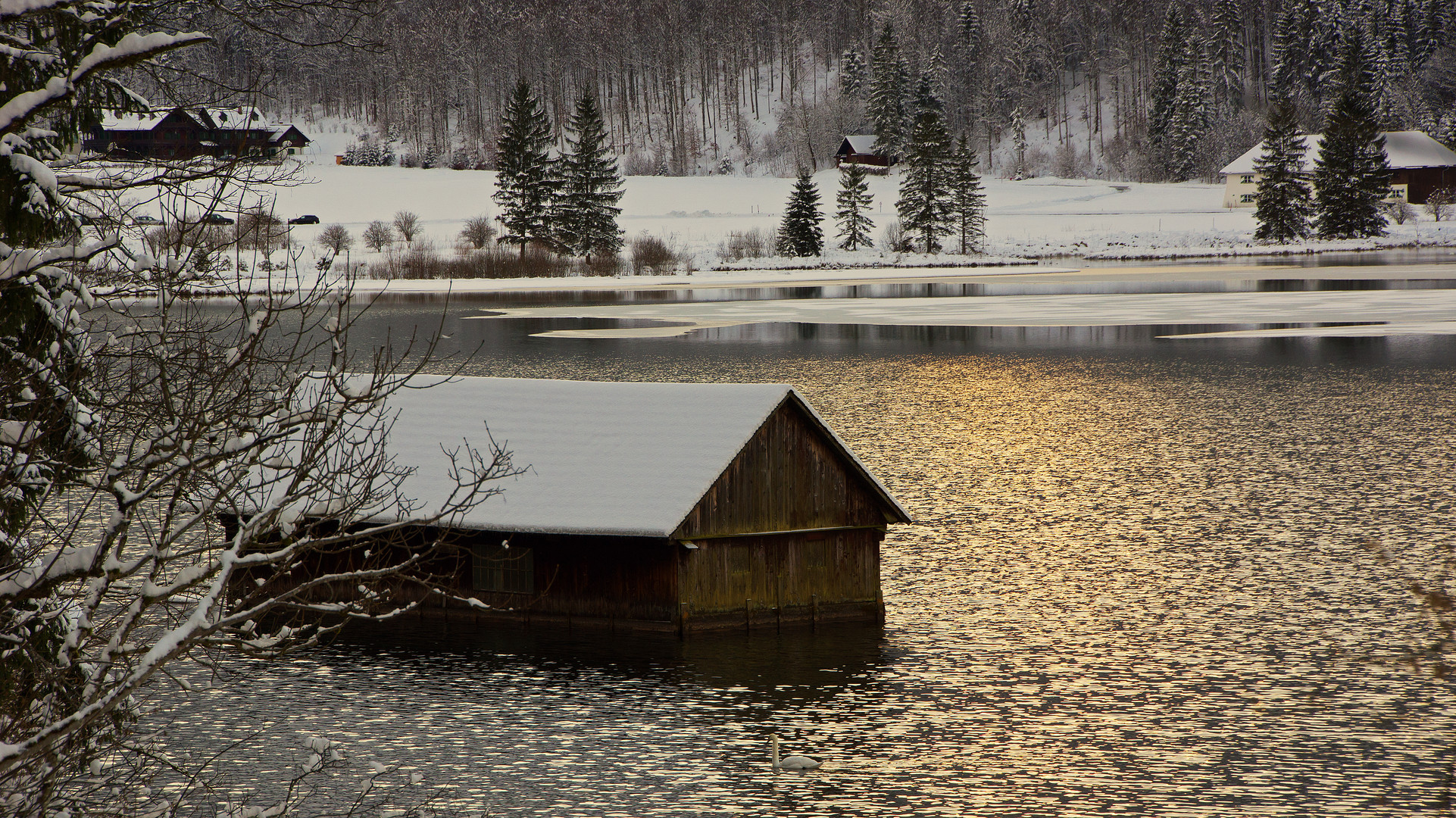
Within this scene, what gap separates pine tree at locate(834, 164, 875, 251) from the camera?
123 m

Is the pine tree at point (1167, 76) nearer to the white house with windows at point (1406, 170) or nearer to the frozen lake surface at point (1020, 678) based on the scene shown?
the white house with windows at point (1406, 170)

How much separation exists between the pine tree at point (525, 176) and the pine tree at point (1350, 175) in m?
68.9

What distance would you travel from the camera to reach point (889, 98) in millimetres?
169375

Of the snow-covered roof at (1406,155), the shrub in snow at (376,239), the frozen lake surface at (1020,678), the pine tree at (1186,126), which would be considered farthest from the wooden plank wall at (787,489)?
the pine tree at (1186,126)

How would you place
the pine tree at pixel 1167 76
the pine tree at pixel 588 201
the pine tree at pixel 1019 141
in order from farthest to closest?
the pine tree at pixel 1019 141 → the pine tree at pixel 1167 76 → the pine tree at pixel 588 201

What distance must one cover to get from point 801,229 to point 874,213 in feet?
90.7

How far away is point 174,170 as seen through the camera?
9.73 m

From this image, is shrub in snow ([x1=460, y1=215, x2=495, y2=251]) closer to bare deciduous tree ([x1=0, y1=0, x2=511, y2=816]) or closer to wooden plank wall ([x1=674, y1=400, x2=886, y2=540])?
wooden plank wall ([x1=674, y1=400, x2=886, y2=540])

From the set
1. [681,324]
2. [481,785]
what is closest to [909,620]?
[481,785]

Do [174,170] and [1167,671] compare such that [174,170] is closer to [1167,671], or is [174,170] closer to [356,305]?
[1167,671]

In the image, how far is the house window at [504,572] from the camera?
2467 cm

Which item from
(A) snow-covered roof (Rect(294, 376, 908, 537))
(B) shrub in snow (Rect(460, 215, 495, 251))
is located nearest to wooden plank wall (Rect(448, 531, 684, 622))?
(A) snow-covered roof (Rect(294, 376, 908, 537))

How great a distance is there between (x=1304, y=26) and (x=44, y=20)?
198363mm

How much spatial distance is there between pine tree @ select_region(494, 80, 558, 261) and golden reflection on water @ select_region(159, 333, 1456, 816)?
89006 millimetres
